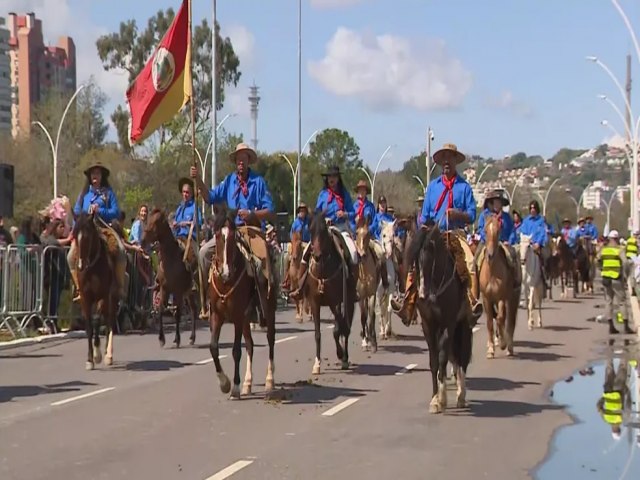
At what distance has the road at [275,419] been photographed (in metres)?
9.48

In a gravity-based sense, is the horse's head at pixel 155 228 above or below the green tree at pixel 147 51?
below

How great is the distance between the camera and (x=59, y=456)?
32.5ft

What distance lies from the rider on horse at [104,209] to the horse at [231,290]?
13.8 feet

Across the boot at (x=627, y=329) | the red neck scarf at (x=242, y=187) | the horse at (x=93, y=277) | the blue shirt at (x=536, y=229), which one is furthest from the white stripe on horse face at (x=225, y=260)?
the blue shirt at (x=536, y=229)

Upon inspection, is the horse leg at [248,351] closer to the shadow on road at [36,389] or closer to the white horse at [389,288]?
the shadow on road at [36,389]

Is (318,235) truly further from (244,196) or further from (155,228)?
(155,228)

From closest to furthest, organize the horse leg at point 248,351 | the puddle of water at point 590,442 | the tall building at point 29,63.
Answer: the puddle of water at point 590,442 < the horse leg at point 248,351 < the tall building at point 29,63

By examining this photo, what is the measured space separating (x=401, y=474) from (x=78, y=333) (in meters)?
14.2

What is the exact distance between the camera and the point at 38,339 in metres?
20.9

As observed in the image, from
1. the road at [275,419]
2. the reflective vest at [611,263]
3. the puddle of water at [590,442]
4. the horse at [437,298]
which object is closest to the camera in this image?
the puddle of water at [590,442]

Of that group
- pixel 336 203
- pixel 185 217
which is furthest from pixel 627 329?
pixel 185 217

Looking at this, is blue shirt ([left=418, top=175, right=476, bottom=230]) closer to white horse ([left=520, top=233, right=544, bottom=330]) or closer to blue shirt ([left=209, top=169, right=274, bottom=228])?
blue shirt ([left=209, top=169, right=274, bottom=228])

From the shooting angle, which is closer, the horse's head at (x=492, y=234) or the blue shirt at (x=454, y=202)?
the blue shirt at (x=454, y=202)

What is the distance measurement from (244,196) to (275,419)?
3654mm
